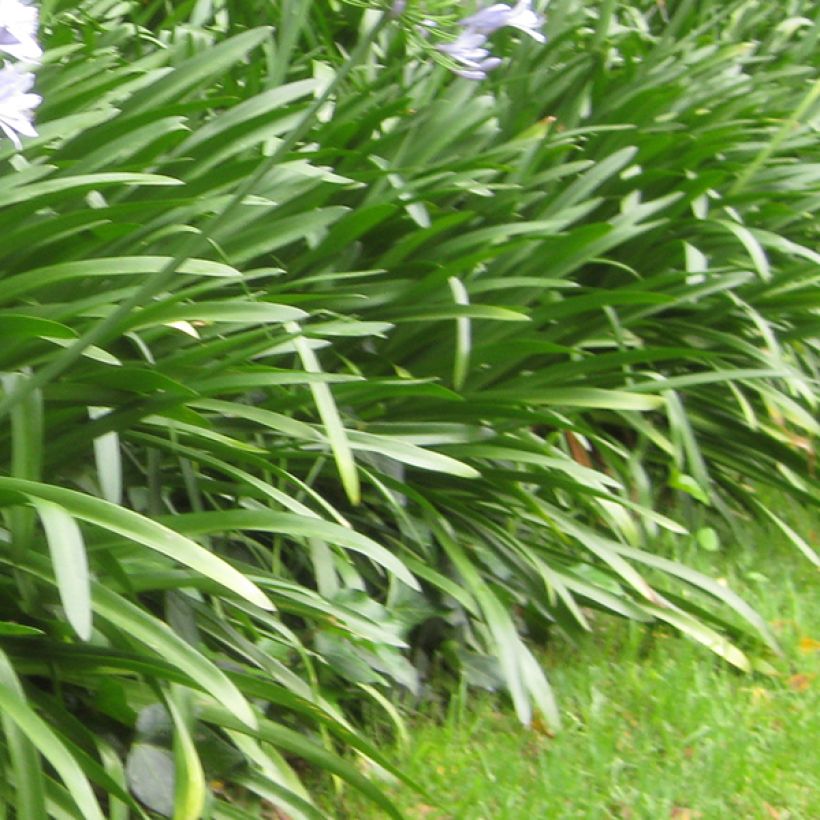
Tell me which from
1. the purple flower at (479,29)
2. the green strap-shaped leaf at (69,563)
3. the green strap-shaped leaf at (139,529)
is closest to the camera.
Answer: the green strap-shaped leaf at (69,563)

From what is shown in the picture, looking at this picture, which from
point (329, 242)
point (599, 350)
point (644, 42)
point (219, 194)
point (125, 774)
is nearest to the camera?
point (125, 774)

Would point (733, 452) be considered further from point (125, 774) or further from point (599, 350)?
point (125, 774)

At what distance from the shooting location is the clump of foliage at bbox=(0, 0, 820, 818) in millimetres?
2045

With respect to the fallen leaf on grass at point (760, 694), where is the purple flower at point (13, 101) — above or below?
above

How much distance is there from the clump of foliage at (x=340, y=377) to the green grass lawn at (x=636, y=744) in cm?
9

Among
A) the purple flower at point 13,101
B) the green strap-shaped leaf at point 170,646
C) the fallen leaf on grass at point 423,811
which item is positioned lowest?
the fallen leaf on grass at point 423,811

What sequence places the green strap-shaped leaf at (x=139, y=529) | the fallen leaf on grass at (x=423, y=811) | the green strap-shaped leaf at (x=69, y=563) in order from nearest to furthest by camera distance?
the green strap-shaped leaf at (x=69, y=563) < the green strap-shaped leaf at (x=139, y=529) < the fallen leaf on grass at (x=423, y=811)

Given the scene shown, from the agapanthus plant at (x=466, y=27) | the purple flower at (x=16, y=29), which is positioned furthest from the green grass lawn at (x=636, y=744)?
the purple flower at (x=16, y=29)

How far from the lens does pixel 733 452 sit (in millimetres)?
3584

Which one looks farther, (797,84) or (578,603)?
(797,84)

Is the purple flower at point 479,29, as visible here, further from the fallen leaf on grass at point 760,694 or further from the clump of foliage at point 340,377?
the fallen leaf on grass at point 760,694

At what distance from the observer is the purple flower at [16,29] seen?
4.66 ft

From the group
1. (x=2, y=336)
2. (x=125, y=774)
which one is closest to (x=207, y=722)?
(x=125, y=774)

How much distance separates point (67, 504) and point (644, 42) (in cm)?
340
